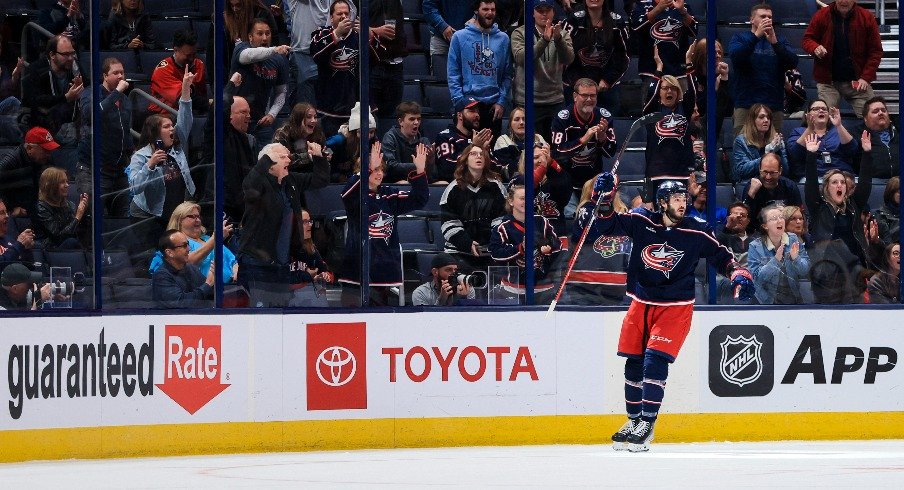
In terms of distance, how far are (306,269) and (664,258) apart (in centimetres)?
216

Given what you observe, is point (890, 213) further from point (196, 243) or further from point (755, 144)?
point (196, 243)

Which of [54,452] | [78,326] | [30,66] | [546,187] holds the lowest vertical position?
[54,452]

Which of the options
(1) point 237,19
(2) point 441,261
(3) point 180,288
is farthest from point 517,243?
(1) point 237,19

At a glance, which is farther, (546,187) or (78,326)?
(546,187)

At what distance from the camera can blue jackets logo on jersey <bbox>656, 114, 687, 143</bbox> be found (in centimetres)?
1004

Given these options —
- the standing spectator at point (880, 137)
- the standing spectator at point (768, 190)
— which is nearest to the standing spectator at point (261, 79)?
the standing spectator at point (768, 190)

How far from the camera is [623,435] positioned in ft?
29.8

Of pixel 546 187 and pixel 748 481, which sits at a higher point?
pixel 546 187

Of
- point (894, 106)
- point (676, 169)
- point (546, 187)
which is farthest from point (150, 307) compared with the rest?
point (894, 106)

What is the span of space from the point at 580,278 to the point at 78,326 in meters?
3.11

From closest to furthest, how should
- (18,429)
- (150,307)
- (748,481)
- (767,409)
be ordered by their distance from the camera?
(748,481), (18,429), (150,307), (767,409)

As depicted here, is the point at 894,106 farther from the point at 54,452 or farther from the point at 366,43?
the point at 54,452

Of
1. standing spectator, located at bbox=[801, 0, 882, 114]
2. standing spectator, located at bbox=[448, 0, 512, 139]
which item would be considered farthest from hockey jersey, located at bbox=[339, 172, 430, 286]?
standing spectator, located at bbox=[801, 0, 882, 114]

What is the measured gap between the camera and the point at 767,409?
9672 millimetres
